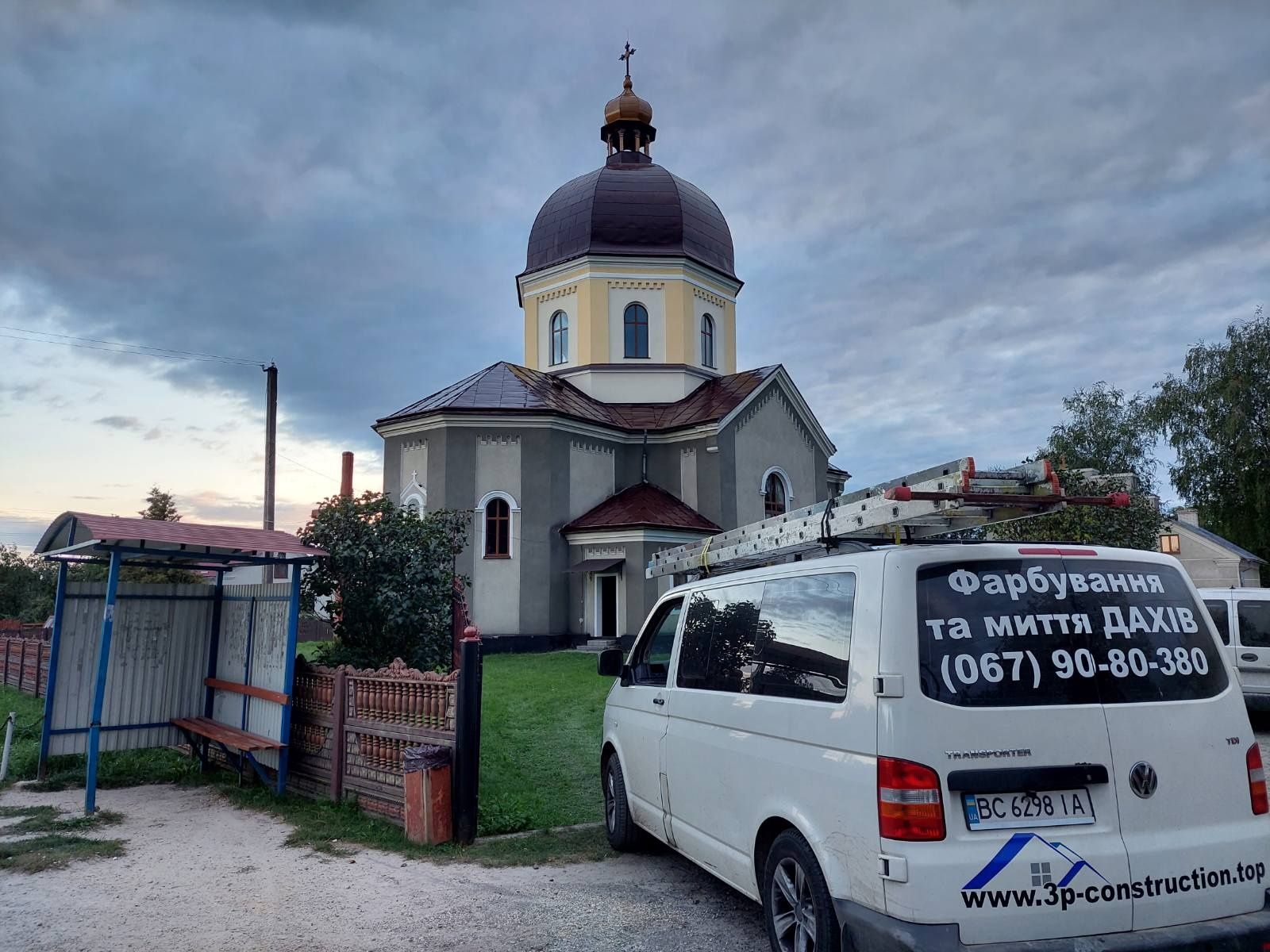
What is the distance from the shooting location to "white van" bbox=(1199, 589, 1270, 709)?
39.6 feet

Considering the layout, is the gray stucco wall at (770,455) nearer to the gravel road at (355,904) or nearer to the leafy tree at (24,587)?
the gravel road at (355,904)

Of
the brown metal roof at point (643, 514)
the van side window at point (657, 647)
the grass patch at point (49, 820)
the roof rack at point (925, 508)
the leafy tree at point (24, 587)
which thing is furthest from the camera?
the leafy tree at point (24, 587)

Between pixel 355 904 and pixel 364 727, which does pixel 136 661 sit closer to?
pixel 364 727

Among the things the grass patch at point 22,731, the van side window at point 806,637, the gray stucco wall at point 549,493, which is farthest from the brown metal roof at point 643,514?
the van side window at point 806,637

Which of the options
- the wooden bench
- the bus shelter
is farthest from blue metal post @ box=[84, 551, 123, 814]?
the wooden bench

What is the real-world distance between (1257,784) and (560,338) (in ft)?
91.1

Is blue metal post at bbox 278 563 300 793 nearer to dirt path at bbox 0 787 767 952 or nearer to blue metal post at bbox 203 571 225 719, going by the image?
dirt path at bbox 0 787 767 952

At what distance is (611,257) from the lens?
2948 centimetres

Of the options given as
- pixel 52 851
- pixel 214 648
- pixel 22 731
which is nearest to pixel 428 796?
pixel 52 851

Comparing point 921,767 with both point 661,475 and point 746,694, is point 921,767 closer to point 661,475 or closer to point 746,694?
point 746,694

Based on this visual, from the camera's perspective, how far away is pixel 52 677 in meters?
9.37

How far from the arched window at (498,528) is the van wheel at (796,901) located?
22057 mm

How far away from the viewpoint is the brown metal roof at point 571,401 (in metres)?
26.8

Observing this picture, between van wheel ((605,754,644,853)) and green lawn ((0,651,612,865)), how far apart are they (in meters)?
0.17
